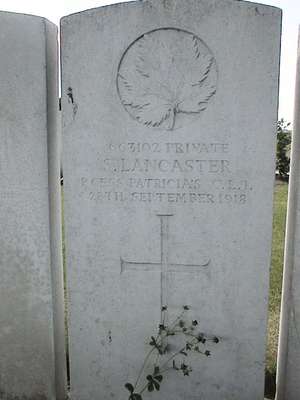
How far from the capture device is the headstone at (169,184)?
237 centimetres

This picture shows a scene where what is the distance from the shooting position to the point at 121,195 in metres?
2.57

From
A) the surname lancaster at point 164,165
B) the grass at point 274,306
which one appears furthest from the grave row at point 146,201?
the grass at point 274,306

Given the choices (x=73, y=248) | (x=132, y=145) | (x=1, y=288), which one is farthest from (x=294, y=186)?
(x=1, y=288)

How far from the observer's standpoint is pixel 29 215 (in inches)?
106

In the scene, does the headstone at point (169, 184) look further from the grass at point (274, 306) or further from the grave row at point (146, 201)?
the grass at point (274, 306)

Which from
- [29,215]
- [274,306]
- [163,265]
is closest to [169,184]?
[163,265]

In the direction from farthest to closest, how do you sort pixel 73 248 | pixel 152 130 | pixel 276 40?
pixel 73 248
pixel 152 130
pixel 276 40

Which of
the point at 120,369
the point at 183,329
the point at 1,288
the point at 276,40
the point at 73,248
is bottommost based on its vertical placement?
the point at 120,369

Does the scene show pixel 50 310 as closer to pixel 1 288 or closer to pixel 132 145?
pixel 1 288

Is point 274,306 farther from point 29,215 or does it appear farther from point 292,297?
point 29,215

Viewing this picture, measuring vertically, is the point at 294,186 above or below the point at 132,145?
below

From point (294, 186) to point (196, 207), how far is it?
599mm

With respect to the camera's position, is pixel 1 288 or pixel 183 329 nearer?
pixel 183 329

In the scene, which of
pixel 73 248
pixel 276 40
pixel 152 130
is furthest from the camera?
pixel 73 248
